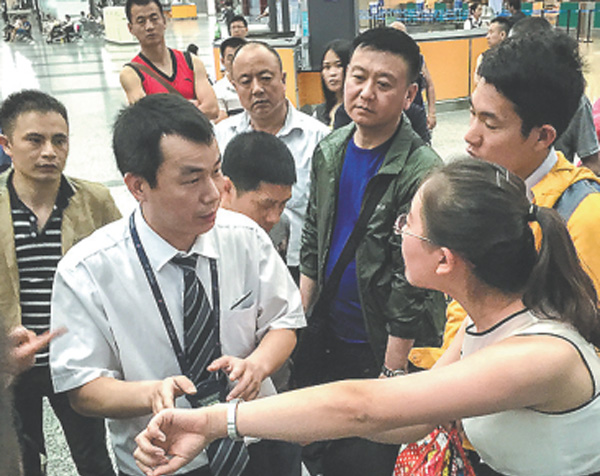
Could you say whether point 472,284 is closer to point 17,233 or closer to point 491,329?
point 491,329

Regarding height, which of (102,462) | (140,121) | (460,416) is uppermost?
(140,121)

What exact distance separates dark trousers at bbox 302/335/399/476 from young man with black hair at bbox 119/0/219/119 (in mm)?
1770

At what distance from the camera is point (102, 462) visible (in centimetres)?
216

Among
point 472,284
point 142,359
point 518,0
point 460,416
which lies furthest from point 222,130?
point 518,0

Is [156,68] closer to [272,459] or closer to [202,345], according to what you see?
[202,345]

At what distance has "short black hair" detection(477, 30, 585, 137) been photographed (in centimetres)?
157

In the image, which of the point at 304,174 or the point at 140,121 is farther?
the point at 304,174

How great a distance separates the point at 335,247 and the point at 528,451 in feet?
3.57

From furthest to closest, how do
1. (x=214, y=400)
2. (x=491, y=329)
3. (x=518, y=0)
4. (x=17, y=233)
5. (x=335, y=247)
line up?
(x=518, y=0)
(x=335, y=247)
(x=17, y=233)
(x=214, y=400)
(x=491, y=329)

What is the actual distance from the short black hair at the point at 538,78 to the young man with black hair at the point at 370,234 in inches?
17.4

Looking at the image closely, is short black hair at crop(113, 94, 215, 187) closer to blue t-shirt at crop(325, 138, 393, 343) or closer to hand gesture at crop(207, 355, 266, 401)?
hand gesture at crop(207, 355, 266, 401)

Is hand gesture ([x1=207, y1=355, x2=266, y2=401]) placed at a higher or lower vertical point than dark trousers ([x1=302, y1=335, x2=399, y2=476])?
higher

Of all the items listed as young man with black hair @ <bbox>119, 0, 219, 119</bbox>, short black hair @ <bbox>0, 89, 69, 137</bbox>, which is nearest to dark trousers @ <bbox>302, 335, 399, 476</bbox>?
short black hair @ <bbox>0, 89, 69, 137</bbox>

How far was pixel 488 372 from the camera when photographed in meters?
1.08
